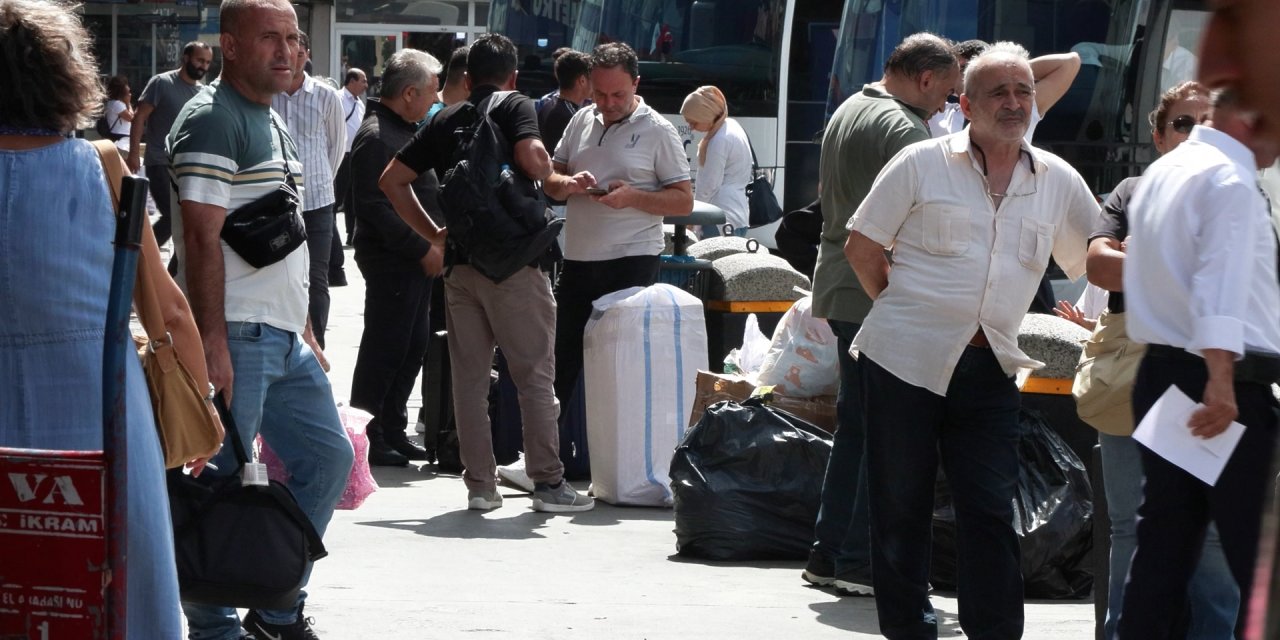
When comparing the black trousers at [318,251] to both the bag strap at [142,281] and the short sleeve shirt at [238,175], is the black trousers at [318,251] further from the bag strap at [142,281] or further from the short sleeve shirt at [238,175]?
the bag strap at [142,281]

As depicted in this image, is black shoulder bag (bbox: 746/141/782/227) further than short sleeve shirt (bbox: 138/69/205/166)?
Yes

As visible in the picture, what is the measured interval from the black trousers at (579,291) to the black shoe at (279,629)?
285cm

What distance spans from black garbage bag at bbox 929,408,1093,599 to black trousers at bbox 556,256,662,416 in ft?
6.82

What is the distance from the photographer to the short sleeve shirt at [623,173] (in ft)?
24.3

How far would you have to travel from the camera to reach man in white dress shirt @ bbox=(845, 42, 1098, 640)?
467cm

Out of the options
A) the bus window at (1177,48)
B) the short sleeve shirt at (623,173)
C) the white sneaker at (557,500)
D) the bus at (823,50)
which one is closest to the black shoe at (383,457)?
the white sneaker at (557,500)

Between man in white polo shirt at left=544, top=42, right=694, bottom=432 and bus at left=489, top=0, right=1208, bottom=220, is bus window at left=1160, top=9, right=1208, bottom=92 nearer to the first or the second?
bus at left=489, top=0, right=1208, bottom=220

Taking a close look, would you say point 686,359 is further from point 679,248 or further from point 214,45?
point 214,45

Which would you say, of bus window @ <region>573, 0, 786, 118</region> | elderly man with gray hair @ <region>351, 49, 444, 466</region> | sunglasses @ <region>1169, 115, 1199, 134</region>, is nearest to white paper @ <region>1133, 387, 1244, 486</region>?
sunglasses @ <region>1169, 115, 1199, 134</region>

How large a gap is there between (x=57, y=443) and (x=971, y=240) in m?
2.43

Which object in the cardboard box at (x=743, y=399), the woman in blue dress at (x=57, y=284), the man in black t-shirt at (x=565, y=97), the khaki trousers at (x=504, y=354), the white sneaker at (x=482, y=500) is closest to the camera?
the woman in blue dress at (x=57, y=284)

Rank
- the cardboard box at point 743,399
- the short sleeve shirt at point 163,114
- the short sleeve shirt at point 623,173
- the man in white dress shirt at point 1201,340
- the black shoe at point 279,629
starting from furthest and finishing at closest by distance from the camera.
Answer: the short sleeve shirt at point 163,114, the short sleeve shirt at point 623,173, the cardboard box at point 743,399, the black shoe at point 279,629, the man in white dress shirt at point 1201,340

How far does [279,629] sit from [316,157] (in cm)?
420

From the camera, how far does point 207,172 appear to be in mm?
4391
